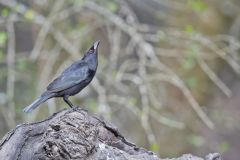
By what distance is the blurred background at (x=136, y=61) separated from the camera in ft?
18.7

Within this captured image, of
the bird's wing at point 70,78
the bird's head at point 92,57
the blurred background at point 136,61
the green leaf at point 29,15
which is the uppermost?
the blurred background at point 136,61

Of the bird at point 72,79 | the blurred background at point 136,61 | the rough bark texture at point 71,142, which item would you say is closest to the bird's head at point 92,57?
the bird at point 72,79

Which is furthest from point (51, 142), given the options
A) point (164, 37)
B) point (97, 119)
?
point (164, 37)

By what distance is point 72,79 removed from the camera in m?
3.39

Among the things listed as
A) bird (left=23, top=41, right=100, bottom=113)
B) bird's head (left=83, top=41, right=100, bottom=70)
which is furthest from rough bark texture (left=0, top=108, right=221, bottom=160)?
bird's head (left=83, top=41, right=100, bottom=70)

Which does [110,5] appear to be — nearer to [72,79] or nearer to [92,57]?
[92,57]

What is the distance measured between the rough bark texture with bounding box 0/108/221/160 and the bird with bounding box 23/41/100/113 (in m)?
0.58

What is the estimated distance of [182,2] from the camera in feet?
22.9

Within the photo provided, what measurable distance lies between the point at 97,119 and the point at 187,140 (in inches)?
170

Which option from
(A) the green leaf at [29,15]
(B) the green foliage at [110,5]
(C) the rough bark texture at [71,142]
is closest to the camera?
(C) the rough bark texture at [71,142]

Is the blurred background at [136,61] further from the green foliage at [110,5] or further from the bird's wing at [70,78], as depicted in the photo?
the bird's wing at [70,78]

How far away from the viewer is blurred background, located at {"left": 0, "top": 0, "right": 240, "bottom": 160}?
5.71 meters

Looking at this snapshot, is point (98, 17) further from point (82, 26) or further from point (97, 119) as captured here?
point (97, 119)

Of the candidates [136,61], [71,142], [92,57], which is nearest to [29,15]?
[136,61]
